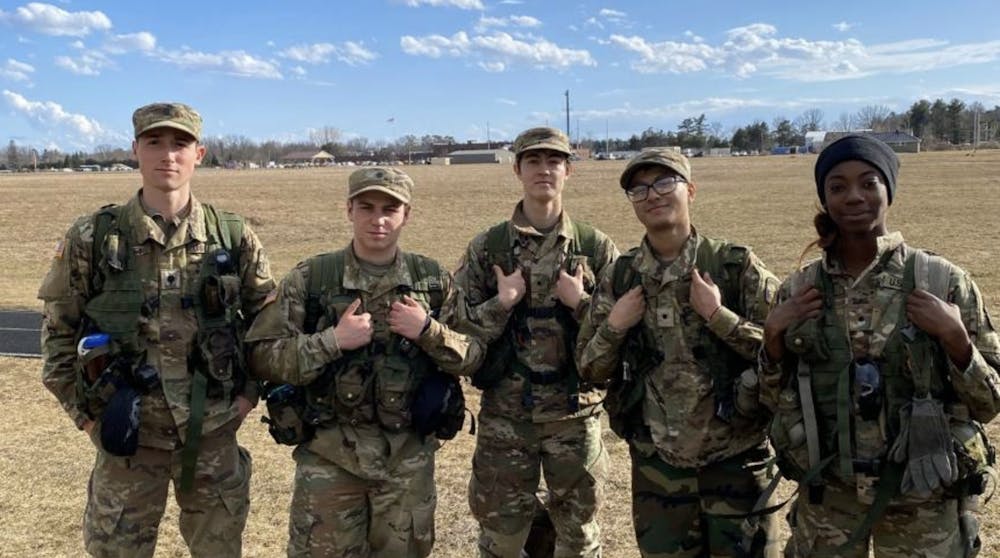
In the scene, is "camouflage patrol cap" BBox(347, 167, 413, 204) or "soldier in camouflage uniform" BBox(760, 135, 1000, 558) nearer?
"soldier in camouflage uniform" BBox(760, 135, 1000, 558)

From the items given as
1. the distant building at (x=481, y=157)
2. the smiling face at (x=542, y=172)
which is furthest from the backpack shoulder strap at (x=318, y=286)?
the distant building at (x=481, y=157)

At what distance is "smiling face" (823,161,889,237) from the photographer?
3090 millimetres

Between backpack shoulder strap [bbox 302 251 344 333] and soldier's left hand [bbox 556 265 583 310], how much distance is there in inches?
46.6

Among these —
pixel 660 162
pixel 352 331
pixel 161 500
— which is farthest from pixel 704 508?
pixel 161 500

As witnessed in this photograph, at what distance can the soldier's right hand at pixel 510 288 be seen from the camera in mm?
4129

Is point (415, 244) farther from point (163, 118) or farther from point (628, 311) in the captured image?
point (628, 311)

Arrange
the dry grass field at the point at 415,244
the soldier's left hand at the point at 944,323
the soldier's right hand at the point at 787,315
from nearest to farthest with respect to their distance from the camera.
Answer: the soldier's left hand at the point at 944,323 < the soldier's right hand at the point at 787,315 < the dry grass field at the point at 415,244

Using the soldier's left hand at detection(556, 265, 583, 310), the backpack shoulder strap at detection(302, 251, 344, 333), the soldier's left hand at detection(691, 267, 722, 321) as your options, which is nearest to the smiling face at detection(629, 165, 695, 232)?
the soldier's left hand at detection(691, 267, 722, 321)

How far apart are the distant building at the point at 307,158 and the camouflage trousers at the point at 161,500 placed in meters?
147

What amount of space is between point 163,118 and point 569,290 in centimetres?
228

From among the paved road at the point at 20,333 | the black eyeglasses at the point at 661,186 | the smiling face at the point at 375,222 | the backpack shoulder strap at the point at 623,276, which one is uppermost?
the black eyeglasses at the point at 661,186

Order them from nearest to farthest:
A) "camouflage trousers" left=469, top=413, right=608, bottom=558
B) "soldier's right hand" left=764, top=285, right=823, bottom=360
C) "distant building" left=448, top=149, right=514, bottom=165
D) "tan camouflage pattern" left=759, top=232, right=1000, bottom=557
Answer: "tan camouflage pattern" left=759, top=232, right=1000, bottom=557
"soldier's right hand" left=764, top=285, right=823, bottom=360
"camouflage trousers" left=469, top=413, right=608, bottom=558
"distant building" left=448, top=149, right=514, bottom=165

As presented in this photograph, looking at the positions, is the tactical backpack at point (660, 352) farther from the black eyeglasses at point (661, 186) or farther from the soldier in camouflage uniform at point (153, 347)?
the soldier in camouflage uniform at point (153, 347)

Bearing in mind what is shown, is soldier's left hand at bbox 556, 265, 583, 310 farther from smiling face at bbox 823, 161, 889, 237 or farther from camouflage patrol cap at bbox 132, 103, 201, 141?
camouflage patrol cap at bbox 132, 103, 201, 141
